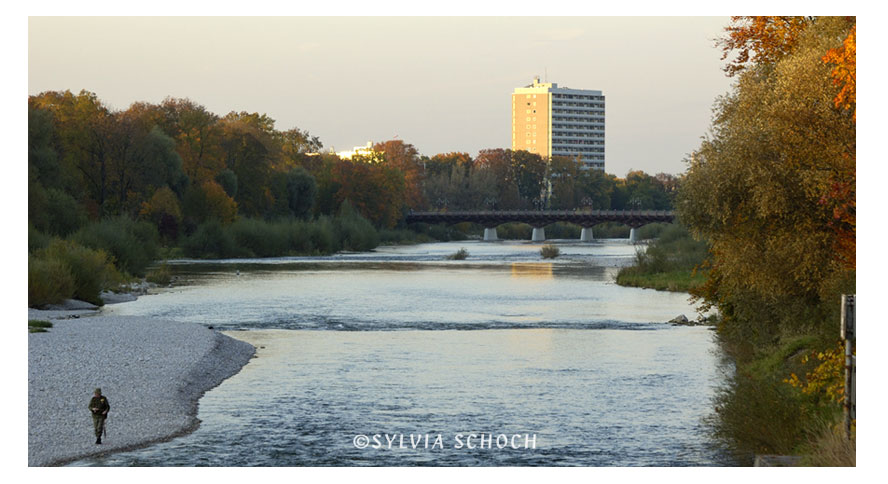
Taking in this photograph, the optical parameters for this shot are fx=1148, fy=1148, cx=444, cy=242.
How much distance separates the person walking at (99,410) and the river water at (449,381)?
Answer: 0.47 meters

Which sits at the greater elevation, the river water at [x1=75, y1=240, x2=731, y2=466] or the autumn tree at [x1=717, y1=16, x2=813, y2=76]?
the autumn tree at [x1=717, y1=16, x2=813, y2=76]

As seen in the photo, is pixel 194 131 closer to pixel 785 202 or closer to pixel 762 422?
pixel 785 202

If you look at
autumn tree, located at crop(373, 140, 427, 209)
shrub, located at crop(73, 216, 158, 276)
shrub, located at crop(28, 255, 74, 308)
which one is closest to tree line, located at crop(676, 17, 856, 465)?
shrub, located at crop(28, 255, 74, 308)

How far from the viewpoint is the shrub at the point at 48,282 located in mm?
39656

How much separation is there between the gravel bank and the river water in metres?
0.53

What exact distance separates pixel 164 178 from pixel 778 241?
7204 centimetres

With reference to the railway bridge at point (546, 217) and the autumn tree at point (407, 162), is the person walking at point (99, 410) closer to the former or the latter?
the railway bridge at point (546, 217)

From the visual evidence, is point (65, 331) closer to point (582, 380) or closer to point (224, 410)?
point (224, 410)

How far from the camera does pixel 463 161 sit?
611 ft

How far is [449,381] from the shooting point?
25750 mm

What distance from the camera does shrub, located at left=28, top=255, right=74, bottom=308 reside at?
130ft

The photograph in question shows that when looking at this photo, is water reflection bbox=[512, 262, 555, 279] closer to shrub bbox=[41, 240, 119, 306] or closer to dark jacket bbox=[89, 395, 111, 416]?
shrub bbox=[41, 240, 119, 306]

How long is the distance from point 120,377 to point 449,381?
7139 millimetres

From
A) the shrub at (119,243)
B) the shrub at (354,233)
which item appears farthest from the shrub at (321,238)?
the shrub at (119,243)
